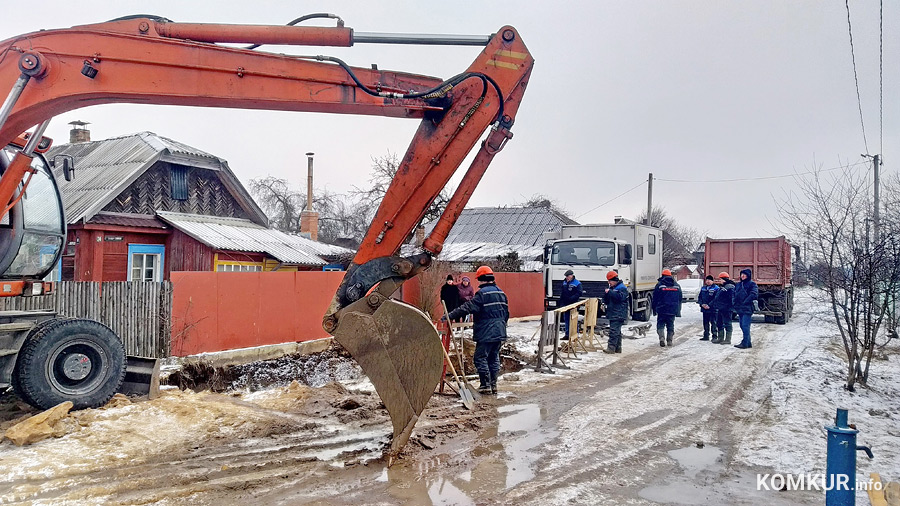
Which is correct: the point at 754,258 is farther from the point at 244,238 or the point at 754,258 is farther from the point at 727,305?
the point at 244,238

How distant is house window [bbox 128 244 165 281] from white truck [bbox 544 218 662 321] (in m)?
11.3

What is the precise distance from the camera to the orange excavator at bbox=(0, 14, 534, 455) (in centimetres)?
541

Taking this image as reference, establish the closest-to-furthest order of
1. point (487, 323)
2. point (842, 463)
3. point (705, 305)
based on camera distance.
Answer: point (842, 463)
point (487, 323)
point (705, 305)

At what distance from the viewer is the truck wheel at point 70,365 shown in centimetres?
674

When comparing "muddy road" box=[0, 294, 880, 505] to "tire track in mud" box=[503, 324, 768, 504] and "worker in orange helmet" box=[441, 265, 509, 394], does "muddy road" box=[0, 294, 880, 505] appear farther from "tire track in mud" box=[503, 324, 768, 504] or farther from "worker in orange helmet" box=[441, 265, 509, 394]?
"worker in orange helmet" box=[441, 265, 509, 394]

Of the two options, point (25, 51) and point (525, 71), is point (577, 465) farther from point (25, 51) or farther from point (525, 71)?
point (25, 51)

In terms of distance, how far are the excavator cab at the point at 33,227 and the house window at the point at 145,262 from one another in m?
10.5

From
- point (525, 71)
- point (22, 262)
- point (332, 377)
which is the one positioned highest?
point (525, 71)

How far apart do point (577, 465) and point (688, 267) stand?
5892 cm

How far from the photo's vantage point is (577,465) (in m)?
5.92

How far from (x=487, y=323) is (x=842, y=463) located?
205 inches

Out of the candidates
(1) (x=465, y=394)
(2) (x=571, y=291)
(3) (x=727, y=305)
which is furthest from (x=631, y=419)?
(3) (x=727, y=305)

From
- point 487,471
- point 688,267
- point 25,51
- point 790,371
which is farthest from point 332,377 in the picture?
point 688,267

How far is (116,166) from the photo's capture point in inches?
724
